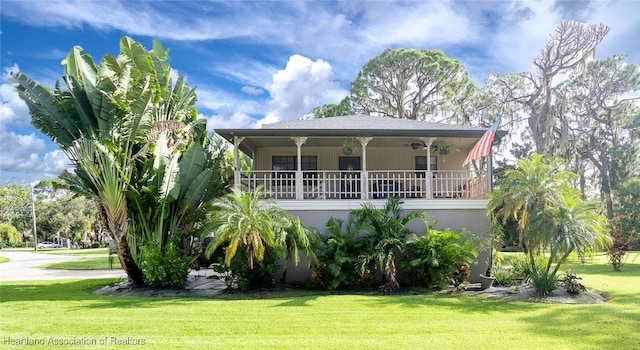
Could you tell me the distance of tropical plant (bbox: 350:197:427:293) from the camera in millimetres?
11016

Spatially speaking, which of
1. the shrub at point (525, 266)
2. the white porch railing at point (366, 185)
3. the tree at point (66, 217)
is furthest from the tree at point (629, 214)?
the tree at point (66, 217)

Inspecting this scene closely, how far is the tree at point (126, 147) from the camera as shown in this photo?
11.3 m

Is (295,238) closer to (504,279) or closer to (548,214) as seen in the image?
(504,279)

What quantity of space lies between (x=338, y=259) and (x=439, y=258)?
260 cm

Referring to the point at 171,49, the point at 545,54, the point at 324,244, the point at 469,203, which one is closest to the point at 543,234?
the point at 469,203

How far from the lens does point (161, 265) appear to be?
11.5 m

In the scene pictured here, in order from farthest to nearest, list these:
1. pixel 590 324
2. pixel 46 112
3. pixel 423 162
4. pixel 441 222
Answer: pixel 423 162
pixel 441 222
pixel 46 112
pixel 590 324

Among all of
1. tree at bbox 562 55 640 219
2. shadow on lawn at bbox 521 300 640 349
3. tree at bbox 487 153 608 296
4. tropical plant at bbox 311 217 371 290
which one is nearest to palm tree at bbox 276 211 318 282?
tropical plant at bbox 311 217 371 290

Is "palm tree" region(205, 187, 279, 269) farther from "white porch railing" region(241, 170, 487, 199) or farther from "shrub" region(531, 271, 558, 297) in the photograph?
"shrub" region(531, 271, 558, 297)

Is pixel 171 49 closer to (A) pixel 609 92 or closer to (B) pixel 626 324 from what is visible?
(B) pixel 626 324

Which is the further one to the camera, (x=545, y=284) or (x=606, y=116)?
(x=606, y=116)

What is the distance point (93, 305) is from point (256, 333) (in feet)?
15.4

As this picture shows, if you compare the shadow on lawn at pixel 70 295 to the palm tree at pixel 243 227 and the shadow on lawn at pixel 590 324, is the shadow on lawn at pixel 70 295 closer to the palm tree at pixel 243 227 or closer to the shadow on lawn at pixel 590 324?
the palm tree at pixel 243 227

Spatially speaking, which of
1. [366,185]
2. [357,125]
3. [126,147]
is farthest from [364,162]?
→ [126,147]
